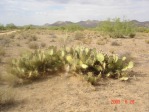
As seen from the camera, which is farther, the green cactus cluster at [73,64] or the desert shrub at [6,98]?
the green cactus cluster at [73,64]

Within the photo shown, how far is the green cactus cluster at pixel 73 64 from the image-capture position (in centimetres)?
870

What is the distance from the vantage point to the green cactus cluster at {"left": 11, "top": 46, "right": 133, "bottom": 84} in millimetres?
8695

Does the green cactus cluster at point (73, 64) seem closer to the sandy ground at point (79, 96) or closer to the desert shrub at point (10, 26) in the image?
the sandy ground at point (79, 96)

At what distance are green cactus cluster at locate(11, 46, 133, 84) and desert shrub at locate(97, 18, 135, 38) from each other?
18074mm

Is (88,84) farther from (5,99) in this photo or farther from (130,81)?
(5,99)

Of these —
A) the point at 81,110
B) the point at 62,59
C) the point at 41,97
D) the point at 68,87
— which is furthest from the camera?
the point at 62,59

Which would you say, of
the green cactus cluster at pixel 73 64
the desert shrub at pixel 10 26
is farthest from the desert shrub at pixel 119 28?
the desert shrub at pixel 10 26

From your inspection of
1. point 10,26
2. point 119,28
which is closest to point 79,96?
point 119,28

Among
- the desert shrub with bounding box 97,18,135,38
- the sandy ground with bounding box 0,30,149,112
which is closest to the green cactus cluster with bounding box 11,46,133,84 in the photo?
the sandy ground with bounding box 0,30,149,112

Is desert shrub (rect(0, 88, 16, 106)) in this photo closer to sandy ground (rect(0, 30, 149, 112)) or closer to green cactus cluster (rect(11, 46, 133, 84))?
sandy ground (rect(0, 30, 149, 112))

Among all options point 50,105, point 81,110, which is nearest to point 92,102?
point 81,110

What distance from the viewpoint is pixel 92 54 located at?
9523mm

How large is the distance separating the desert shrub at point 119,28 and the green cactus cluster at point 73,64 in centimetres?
1807

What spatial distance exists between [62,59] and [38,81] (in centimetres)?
127
